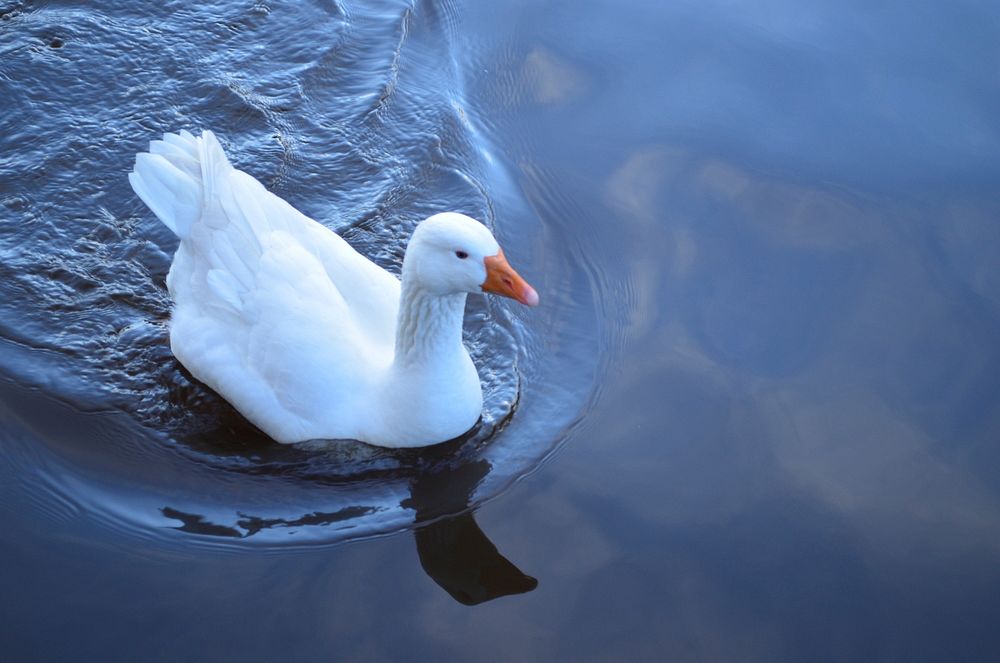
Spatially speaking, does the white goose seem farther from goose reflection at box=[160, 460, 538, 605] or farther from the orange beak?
goose reflection at box=[160, 460, 538, 605]

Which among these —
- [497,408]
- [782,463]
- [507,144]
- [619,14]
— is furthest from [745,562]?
[619,14]

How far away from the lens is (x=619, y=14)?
30.6 feet

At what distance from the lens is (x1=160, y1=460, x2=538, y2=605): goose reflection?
528 centimetres

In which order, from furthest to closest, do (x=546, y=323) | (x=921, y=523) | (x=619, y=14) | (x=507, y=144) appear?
(x=619, y=14), (x=507, y=144), (x=546, y=323), (x=921, y=523)

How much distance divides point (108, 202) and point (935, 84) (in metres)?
6.39

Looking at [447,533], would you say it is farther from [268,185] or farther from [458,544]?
[268,185]

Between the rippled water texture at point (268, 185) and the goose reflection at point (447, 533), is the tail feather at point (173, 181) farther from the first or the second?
the goose reflection at point (447, 533)

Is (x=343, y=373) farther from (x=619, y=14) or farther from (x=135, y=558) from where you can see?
(x=619, y=14)

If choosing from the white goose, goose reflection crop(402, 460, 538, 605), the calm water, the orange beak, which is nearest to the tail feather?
the white goose

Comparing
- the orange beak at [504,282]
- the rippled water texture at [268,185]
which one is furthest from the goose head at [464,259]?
the rippled water texture at [268,185]

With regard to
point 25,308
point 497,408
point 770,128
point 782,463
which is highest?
point 770,128

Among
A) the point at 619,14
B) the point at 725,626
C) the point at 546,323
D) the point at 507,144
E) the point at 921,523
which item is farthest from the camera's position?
the point at 619,14

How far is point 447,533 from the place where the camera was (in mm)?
5539

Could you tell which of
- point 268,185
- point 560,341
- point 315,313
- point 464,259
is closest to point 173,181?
point 268,185
